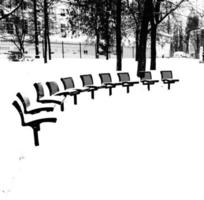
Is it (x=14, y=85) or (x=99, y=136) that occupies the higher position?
(x=14, y=85)

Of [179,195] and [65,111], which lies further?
[65,111]

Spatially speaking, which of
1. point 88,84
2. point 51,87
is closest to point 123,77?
point 88,84

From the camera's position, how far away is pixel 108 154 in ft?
15.5

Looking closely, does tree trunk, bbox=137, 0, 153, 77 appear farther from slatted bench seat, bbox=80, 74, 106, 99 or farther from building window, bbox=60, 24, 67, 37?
building window, bbox=60, 24, 67, 37

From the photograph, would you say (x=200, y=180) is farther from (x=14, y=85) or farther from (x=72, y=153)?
(x=14, y=85)

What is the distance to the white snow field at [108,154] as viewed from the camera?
3588mm

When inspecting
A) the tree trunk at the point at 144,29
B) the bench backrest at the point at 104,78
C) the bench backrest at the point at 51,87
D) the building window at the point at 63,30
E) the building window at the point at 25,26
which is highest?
the building window at the point at 63,30

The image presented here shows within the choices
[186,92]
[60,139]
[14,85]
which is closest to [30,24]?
[14,85]

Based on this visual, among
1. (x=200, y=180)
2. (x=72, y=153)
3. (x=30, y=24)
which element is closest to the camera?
(x=200, y=180)

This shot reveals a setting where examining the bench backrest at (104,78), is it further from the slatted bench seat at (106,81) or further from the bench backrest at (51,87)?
the bench backrest at (51,87)

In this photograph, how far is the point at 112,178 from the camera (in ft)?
12.7

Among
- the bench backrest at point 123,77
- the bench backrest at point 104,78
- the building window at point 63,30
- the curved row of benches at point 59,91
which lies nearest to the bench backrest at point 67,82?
the curved row of benches at point 59,91

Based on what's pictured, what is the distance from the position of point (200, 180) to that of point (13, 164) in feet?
10.5

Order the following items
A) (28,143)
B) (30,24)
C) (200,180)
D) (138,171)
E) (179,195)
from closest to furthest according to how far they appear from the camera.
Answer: (179,195)
(200,180)
(138,171)
(28,143)
(30,24)
